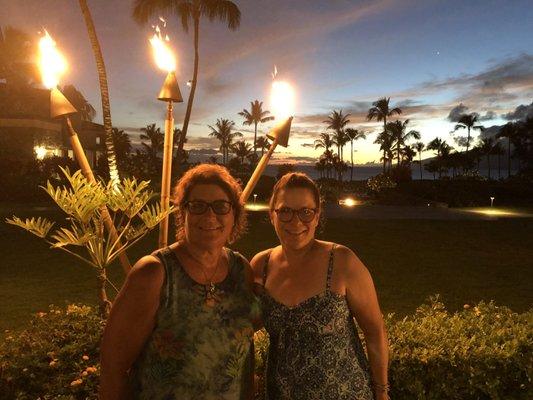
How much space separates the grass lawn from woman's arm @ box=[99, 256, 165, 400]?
5.21 m

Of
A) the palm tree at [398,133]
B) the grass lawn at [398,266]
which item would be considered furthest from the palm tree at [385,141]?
the grass lawn at [398,266]

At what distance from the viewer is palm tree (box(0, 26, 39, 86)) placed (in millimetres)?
43844

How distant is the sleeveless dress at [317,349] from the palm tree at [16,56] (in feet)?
159

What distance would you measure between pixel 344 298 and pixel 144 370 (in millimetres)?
1044

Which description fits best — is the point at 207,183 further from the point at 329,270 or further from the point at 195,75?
the point at 195,75

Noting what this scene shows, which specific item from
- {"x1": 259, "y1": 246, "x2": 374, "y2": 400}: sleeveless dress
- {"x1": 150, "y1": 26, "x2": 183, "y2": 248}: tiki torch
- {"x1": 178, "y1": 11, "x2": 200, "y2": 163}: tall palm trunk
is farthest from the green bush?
{"x1": 178, "y1": 11, "x2": 200, "y2": 163}: tall palm trunk

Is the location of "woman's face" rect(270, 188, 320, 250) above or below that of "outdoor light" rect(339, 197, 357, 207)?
above

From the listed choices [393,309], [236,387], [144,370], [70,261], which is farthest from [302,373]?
[70,261]

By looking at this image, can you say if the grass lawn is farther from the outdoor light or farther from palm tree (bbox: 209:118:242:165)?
palm tree (bbox: 209:118:242:165)

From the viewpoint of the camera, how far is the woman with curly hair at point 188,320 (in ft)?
6.77

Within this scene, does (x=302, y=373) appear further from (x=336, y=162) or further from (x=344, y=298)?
(x=336, y=162)

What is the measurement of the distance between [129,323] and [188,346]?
0.29m

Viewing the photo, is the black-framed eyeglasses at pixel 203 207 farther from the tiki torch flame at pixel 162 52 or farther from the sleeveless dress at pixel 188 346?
the tiki torch flame at pixel 162 52

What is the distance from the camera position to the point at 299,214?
2.54 m
